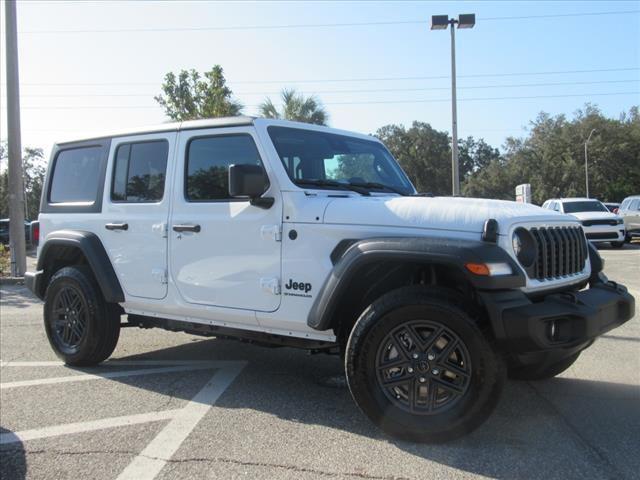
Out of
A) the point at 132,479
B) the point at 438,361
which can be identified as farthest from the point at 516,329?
the point at 132,479

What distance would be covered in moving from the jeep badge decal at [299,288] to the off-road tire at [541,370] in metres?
1.70

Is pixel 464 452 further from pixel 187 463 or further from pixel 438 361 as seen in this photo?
pixel 187 463

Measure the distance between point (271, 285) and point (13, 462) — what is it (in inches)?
71.9

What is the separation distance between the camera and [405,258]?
3.30 meters

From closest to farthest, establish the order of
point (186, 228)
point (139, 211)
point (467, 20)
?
point (186, 228), point (139, 211), point (467, 20)

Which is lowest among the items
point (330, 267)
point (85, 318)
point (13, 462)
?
point (13, 462)

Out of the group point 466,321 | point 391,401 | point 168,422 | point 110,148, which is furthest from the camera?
point 110,148

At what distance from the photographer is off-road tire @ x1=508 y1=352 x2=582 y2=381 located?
4316 mm

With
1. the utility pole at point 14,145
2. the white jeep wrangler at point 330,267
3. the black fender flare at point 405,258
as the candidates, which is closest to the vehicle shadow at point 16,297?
the utility pole at point 14,145

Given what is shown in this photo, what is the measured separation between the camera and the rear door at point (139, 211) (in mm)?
4621

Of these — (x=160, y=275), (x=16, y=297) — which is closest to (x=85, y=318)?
(x=160, y=275)

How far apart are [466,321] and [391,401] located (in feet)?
2.23

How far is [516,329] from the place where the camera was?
3072 millimetres

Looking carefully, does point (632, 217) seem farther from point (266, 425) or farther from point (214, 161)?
point (266, 425)
